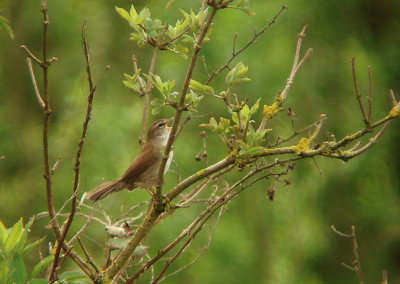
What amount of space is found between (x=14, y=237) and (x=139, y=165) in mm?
2500

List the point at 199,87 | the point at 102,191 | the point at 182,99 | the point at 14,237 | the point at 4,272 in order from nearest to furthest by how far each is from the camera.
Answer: the point at 4,272 → the point at 14,237 → the point at 182,99 → the point at 199,87 → the point at 102,191

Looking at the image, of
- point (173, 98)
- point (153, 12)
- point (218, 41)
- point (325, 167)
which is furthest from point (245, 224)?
point (173, 98)

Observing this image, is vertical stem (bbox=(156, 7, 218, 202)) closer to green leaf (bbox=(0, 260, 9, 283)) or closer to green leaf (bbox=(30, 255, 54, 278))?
green leaf (bbox=(30, 255, 54, 278))

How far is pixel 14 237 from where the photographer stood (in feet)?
5.65

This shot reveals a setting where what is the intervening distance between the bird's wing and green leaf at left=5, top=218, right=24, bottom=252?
2.08 meters

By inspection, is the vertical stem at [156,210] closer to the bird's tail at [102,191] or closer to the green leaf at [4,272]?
the green leaf at [4,272]

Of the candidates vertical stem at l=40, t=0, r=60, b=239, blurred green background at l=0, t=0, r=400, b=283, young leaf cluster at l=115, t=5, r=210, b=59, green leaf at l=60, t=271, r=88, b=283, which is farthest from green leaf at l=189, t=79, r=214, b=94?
blurred green background at l=0, t=0, r=400, b=283

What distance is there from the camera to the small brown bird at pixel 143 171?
3650mm

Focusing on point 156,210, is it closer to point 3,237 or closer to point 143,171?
point 3,237

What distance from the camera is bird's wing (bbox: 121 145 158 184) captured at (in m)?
4.06

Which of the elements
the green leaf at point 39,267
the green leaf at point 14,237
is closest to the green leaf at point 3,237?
the green leaf at point 14,237

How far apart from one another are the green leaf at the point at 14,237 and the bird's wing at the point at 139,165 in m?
2.08

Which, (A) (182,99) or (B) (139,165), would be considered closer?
(A) (182,99)

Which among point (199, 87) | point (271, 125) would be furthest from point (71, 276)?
point (271, 125)
